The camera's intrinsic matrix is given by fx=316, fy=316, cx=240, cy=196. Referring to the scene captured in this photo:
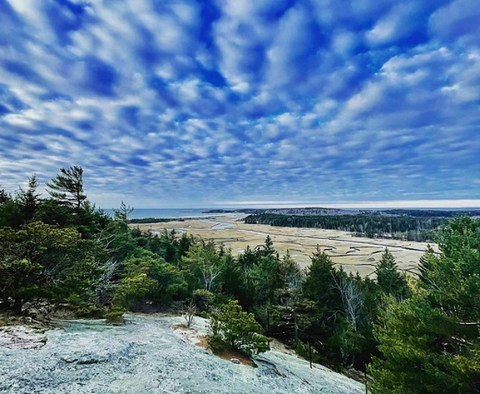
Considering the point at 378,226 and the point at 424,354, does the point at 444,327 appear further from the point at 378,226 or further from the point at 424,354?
the point at 378,226

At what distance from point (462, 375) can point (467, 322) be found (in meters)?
1.81

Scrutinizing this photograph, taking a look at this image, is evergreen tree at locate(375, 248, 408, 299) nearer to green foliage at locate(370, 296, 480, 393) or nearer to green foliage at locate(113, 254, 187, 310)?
green foliage at locate(113, 254, 187, 310)

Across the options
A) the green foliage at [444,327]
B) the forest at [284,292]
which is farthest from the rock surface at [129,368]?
the green foliage at [444,327]

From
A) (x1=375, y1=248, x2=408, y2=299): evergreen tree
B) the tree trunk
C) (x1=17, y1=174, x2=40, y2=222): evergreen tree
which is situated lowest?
(x1=375, y1=248, x2=408, y2=299): evergreen tree

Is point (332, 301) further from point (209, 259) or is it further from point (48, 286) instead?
point (48, 286)

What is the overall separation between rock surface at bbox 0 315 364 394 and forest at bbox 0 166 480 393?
1.83 meters

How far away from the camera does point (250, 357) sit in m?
15.5

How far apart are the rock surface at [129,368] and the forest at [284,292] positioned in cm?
183

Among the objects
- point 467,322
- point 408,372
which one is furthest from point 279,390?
point 467,322

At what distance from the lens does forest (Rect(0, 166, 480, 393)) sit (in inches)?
445

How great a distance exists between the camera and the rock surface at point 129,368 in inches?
366

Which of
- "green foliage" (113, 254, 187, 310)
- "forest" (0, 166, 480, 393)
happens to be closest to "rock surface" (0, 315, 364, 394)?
"forest" (0, 166, 480, 393)

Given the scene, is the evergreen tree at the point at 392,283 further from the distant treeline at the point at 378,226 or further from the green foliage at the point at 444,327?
the distant treeline at the point at 378,226

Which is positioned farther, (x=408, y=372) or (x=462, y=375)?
(x=408, y=372)
